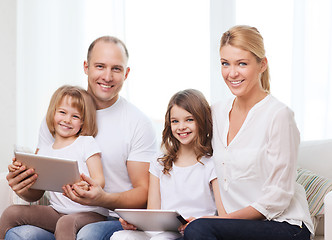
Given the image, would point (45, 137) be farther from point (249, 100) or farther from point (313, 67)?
point (313, 67)

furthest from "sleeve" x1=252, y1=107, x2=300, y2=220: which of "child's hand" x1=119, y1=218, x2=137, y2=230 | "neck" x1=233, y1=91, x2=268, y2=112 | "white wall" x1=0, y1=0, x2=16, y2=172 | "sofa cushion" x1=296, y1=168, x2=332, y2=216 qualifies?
"white wall" x1=0, y1=0, x2=16, y2=172

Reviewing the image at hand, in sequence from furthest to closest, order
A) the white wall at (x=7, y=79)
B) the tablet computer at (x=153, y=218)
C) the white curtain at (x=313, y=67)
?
the white wall at (x=7, y=79)
the white curtain at (x=313, y=67)
the tablet computer at (x=153, y=218)

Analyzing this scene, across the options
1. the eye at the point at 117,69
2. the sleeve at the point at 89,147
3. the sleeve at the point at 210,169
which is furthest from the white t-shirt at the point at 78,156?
the sleeve at the point at 210,169

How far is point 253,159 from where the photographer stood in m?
2.00

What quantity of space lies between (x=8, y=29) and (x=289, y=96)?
80.5 inches

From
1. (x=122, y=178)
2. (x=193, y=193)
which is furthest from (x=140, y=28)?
(x=193, y=193)

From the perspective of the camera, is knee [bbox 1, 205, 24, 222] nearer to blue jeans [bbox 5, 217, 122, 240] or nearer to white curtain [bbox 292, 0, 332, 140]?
blue jeans [bbox 5, 217, 122, 240]

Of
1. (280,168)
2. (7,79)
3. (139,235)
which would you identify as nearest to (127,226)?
(139,235)

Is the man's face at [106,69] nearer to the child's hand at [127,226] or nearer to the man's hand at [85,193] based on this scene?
the man's hand at [85,193]

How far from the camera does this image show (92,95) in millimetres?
2488

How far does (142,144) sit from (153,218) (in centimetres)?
54

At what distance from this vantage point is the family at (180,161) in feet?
6.39

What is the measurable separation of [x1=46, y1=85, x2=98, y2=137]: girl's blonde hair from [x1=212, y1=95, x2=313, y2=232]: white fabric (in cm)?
62

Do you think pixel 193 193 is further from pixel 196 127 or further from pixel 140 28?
pixel 140 28
